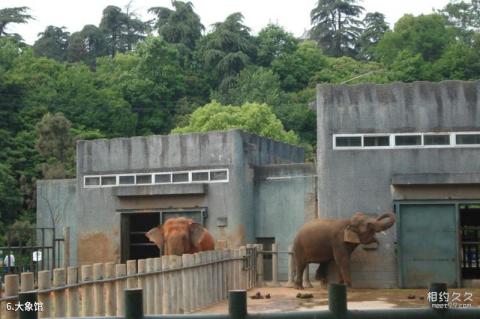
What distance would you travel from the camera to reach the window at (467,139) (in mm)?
18250

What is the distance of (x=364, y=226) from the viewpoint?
1723 cm

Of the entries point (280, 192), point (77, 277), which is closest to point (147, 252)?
point (280, 192)

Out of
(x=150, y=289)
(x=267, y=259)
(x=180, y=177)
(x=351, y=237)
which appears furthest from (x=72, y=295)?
(x=180, y=177)

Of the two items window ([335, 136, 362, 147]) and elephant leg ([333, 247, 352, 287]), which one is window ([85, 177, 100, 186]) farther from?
elephant leg ([333, 247, 352, 287])

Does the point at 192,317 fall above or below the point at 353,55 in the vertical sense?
below

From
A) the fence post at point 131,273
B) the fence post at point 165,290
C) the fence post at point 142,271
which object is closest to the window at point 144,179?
the fence post at point 165,290

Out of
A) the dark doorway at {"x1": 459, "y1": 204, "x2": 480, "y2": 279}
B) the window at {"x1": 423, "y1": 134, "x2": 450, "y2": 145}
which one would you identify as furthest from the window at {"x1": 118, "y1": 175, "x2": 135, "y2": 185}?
the dark doorway at {"x1": 459, "y1": 204, "x2": 480, "y2": 279}

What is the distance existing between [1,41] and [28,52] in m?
3.88

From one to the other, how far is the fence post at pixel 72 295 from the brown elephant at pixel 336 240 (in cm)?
860

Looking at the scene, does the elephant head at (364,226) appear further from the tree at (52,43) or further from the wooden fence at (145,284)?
the tree at (52,43)

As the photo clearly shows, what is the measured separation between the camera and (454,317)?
4113mm

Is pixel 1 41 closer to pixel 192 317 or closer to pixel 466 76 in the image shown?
pixel 466 76

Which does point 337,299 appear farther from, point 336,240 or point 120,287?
point 336,240

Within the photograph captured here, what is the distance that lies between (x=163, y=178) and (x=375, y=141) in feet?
21.3
